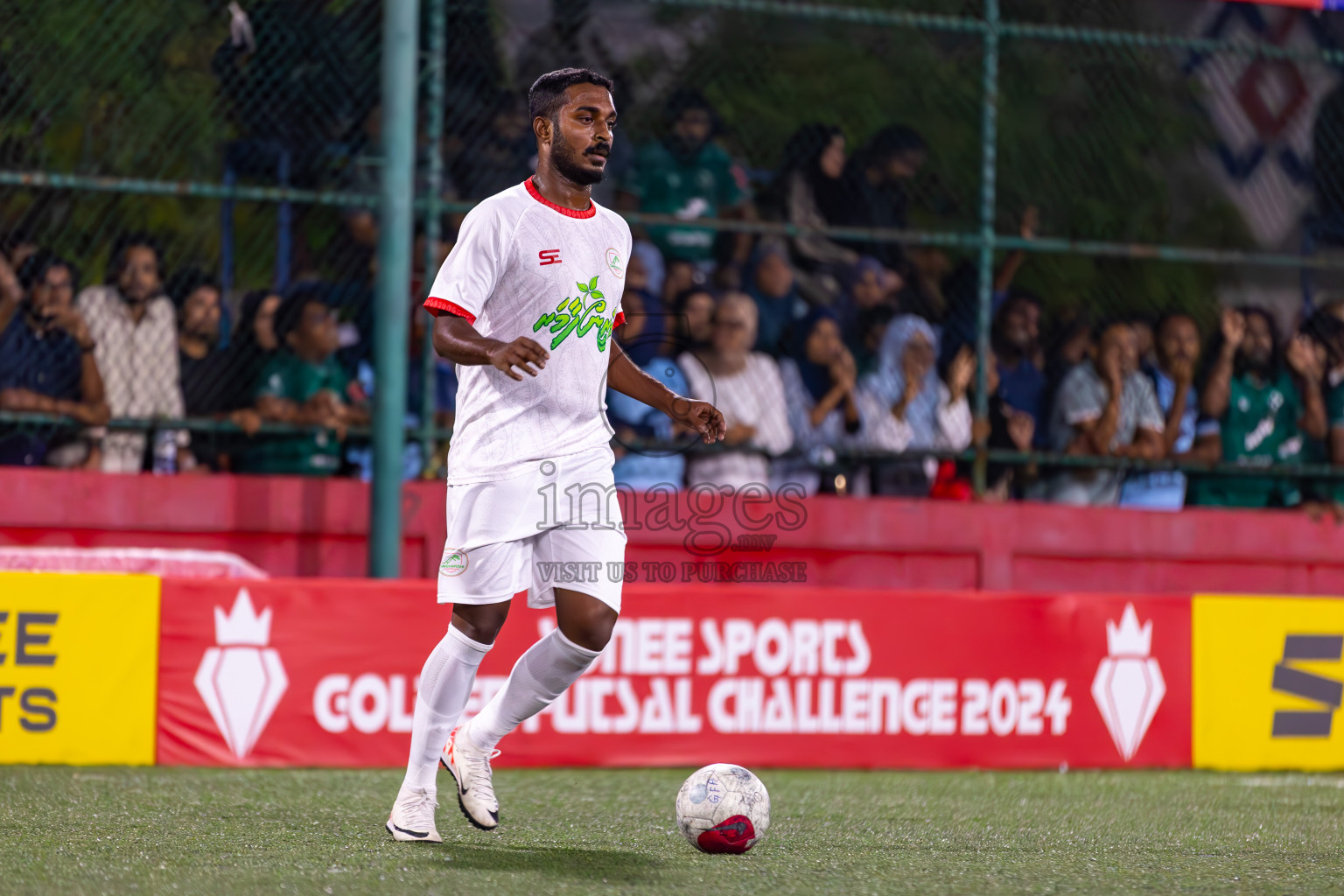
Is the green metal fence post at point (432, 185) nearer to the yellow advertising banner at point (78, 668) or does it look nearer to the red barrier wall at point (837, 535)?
the red barrier wall at point (837, 535)

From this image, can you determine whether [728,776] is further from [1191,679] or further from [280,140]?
[280,140]

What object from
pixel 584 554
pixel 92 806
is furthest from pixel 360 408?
pixel 584 554

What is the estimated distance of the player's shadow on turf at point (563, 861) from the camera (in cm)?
445

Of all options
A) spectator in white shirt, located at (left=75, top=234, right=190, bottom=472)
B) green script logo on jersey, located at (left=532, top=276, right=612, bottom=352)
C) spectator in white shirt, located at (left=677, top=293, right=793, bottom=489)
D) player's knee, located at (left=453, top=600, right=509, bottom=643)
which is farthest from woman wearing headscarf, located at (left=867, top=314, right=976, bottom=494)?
player's knee, located at (left=453, top=600, right=509, bottom=643)

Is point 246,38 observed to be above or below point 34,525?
above

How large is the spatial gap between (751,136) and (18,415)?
13.3 feet

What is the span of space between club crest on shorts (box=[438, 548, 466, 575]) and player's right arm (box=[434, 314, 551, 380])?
54 centimetres

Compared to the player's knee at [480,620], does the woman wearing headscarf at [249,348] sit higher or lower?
higher

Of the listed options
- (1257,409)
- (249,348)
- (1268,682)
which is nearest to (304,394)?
(249,348)

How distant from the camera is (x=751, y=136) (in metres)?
9.40

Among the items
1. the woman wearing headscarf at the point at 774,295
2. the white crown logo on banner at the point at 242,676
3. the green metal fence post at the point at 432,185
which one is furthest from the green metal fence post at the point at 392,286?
the woman wearing headscarf at the point at 774,295

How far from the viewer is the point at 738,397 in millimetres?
8805

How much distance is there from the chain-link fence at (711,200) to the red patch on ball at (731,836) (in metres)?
3.88

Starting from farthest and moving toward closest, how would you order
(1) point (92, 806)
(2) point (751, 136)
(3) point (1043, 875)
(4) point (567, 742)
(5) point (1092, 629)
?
(2) point (751, 136) → (5) point (1092, 629) → (4) point (567, 742) → (1) point (92, 806) → (3) point (1043, 875)
